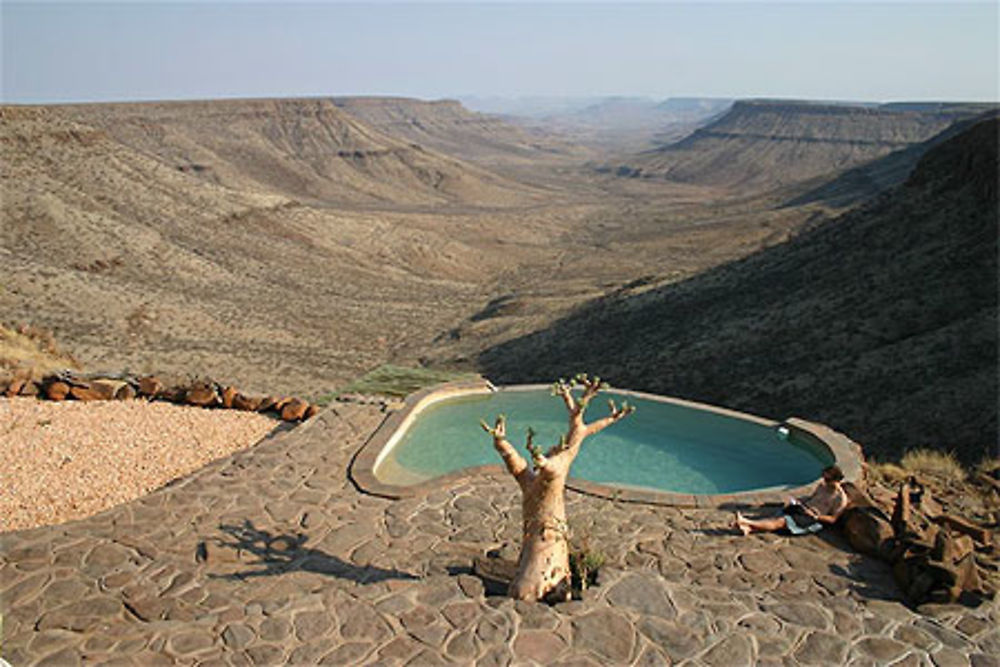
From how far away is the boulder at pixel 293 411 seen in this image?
10.6m

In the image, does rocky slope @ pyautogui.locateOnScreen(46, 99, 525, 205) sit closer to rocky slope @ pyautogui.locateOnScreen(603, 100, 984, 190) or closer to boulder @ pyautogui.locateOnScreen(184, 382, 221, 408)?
rocky slope @ pyautogui.locateOnScreen(603, 100, 984, 190)

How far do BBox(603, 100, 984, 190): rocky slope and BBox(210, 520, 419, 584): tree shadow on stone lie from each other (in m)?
92.2

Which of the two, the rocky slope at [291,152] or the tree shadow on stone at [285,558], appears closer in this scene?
the tree shadow on stone at [285,558]

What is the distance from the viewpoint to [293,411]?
10.7 metres

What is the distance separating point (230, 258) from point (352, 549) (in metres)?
32.2

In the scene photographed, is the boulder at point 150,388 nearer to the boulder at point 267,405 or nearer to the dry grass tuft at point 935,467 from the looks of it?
the boulder at point 267,405

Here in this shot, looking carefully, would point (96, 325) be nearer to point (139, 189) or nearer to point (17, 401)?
point (17, 401)

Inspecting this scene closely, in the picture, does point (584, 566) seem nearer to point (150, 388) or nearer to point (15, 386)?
point (150, 388)

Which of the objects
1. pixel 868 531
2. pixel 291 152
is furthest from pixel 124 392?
pixel 291 152

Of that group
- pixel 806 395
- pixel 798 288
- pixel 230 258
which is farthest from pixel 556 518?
pixel 230 258

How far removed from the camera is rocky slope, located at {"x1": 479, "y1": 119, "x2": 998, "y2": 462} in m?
14.5

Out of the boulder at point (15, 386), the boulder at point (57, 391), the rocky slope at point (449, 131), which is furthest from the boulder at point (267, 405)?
the rocky slope at point (449, 131)

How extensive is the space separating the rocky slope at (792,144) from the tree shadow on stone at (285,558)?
92.2 meters

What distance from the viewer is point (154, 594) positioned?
6.06m
